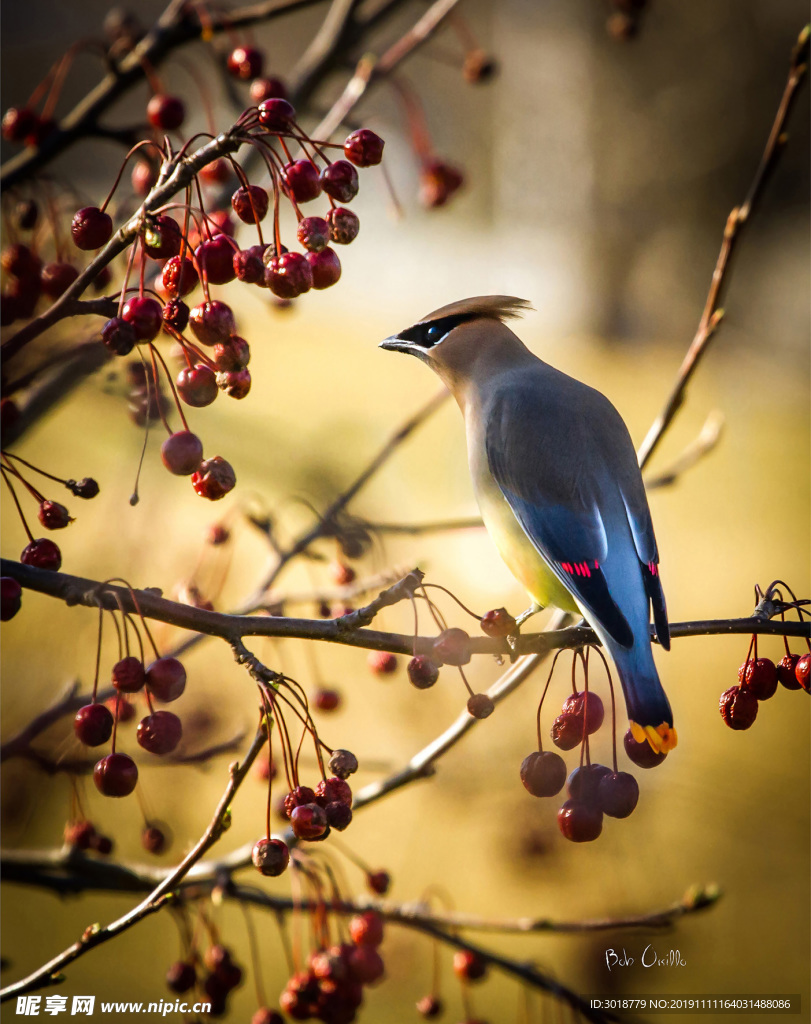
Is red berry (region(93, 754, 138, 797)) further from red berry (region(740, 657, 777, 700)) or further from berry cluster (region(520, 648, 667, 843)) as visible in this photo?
red berry (region(740, 657, 777, 700))

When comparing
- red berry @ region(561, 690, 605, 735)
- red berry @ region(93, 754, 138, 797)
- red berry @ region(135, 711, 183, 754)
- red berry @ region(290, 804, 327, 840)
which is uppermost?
red berry @ region(561, 690, 605, 735)

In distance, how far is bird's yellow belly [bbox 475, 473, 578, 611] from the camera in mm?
1488

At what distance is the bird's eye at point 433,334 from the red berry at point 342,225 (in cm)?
70

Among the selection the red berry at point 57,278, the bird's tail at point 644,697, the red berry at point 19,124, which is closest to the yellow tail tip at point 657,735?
the bird's tail at point 644,697

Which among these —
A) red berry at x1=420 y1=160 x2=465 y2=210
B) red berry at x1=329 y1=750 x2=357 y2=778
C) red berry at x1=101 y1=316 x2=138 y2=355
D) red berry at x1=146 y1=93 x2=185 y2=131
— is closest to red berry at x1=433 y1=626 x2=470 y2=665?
red berry at x1=329 y1=750 x2=357 y2=778

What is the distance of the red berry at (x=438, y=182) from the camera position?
6.31 feet

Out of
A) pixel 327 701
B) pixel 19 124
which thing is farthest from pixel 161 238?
pixel 327 701

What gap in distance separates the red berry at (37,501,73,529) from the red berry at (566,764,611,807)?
69 centimetres

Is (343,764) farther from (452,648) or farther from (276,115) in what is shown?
(276,115)

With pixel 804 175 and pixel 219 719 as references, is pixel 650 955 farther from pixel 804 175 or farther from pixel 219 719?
pixel 804 175

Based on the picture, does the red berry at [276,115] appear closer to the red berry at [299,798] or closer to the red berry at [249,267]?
the red berry at [249,267]

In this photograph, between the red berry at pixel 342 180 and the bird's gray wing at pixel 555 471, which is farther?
the bird's gray wing at pixel 555 471

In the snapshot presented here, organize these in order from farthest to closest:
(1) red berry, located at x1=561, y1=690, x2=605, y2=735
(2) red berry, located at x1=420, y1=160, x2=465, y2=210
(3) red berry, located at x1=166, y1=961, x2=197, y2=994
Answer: (2) red berry, located at x1=420, y1=160, x2=465, y2=210
(3) red berry, located at x1=166, y1=961, x2=197, y2=994
(1) red berry, located at x1=561, y1=690, x2=605, y2=735

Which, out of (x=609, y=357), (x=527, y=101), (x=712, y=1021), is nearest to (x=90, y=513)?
(x=712, y=1021)
